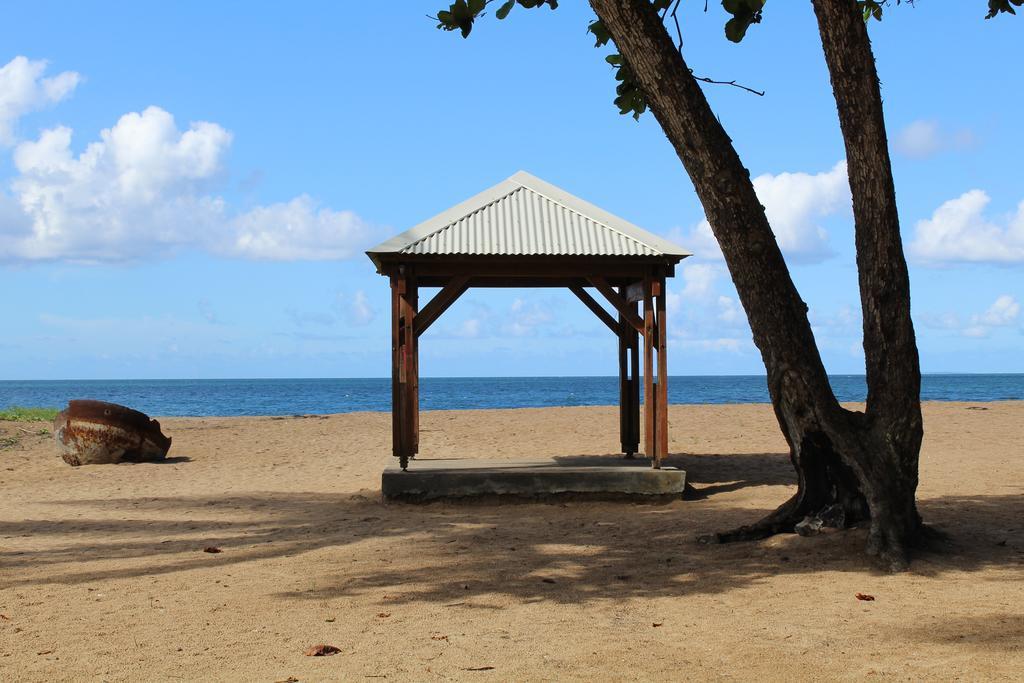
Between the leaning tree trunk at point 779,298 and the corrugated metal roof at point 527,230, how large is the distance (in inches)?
153

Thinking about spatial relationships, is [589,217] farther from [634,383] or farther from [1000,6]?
[1000,6]

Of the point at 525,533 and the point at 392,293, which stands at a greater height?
the point at 392,293

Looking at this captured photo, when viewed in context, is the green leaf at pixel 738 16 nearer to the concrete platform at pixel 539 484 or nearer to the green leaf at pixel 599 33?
the green leaf at pixel 599 33

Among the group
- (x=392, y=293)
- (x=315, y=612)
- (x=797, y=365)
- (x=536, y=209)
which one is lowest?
(x=315, y=612)

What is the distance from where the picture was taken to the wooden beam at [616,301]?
12.1 metres

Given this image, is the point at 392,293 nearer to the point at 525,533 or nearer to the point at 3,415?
the point at 525,533

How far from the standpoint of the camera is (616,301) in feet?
39.5

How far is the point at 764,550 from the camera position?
883cm

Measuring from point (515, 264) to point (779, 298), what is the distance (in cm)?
468

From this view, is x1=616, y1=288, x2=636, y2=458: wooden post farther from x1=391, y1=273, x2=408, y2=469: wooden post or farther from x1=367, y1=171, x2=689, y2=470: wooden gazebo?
Result: x1=391, y1=273, x2=408, y2=469: wooden post

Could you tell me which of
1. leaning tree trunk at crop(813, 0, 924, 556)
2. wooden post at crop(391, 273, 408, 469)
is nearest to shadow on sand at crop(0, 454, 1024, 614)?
leaning tree trunk at crop(813, 0, 924, 556)

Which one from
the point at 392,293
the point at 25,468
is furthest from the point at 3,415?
the point at 392,293

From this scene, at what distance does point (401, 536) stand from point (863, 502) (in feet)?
14.1

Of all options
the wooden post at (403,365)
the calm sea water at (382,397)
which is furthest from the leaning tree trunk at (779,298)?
the calm sea water at (382,397)
